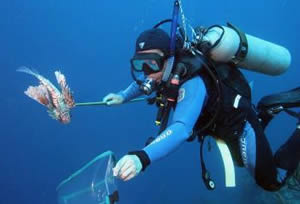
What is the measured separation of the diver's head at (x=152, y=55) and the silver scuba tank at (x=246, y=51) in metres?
0.58

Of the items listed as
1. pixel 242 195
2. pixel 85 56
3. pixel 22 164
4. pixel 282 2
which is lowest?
pixel 242 195

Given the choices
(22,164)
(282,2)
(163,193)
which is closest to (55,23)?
(22,164)

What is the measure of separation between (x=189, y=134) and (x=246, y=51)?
137 centimetres

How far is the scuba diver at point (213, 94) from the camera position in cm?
304

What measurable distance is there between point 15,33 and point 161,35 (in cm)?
2116

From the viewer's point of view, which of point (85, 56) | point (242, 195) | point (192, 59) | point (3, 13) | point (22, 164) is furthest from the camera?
point (85, 56)

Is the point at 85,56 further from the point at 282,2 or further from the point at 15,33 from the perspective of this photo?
the point at 282,2

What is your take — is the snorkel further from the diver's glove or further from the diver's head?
the diver's glove

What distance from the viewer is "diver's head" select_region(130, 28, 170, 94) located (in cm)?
325

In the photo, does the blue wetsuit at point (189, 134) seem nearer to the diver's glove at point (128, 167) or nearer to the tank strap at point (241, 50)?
the diver's glove at point (128, 167)

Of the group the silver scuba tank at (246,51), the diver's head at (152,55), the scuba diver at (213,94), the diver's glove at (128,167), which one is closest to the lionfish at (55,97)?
the scuba diver at (213,94)

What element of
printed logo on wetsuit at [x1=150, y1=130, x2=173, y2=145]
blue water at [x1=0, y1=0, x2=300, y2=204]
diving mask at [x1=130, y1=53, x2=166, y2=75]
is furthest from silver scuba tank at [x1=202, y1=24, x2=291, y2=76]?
blue water at [x1=0, y1=0, x2=300, y2=204]

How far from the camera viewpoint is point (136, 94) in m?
4.50

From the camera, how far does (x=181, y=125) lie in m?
2.88
